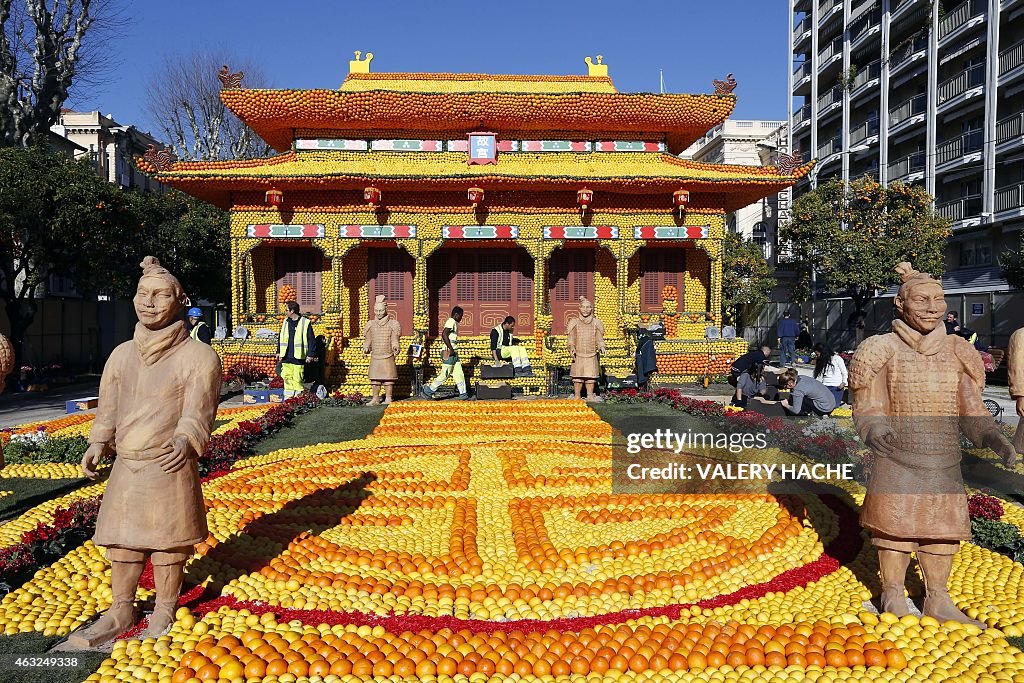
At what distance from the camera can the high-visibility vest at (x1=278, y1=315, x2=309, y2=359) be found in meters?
12.9

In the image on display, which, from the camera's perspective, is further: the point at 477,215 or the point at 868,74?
the point at 868,74

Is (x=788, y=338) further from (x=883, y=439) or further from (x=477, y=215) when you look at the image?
(x=883, y=439)

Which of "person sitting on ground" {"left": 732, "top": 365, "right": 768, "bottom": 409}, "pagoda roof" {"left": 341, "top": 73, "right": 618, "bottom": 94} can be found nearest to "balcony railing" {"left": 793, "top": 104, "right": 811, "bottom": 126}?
"pagoda roof" {"left": 341, "top": 73, "right": 618, "bottom": 94}

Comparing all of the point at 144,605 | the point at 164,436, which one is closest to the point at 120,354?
the point at 164,436

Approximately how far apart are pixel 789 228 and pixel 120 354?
26170 mm

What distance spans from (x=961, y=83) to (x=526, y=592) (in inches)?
1280

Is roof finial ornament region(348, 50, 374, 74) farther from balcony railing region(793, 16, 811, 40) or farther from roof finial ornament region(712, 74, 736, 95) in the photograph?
balcony railing region(793, 16, 811, 40)

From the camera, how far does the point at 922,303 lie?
13.5 feet

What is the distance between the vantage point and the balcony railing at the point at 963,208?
2742cm

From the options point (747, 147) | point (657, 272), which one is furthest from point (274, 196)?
point (747, 147)

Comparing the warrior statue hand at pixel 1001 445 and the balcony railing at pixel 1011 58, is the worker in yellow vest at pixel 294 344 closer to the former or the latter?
the warrior statue hand at pixel 1001 445

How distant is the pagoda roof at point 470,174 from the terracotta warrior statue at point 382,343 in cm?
477

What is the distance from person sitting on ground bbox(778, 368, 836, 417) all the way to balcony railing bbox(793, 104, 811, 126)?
36.7m

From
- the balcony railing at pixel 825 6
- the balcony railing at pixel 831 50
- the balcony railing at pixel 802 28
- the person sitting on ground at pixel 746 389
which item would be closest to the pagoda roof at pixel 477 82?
the person sitting on ground at pixel 746 389
